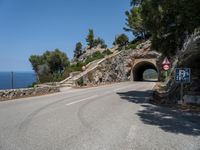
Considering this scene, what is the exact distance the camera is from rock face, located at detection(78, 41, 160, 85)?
135 ft

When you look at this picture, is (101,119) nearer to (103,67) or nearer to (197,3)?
(197,3)

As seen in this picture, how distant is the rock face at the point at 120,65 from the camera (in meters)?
41.2

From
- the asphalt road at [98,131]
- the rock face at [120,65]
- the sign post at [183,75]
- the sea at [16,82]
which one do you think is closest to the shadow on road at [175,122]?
the asphalt road at [98,131]

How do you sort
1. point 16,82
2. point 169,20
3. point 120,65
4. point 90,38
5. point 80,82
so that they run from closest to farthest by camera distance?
point 169,20
point 80,82
point 120,65
point 16,82
point 90,38

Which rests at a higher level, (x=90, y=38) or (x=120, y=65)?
(x=90, y=38)

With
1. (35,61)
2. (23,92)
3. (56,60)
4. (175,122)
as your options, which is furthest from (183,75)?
(35,61)

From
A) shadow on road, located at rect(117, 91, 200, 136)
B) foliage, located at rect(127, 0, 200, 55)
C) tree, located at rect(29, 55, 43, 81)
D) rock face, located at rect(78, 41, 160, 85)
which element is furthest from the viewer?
tree, located at rect(29, 55, 43, 81)

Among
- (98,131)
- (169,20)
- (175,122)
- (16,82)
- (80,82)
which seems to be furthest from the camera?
(16,82)

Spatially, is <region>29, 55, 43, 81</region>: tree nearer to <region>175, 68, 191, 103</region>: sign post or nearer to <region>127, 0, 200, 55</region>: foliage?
<region>127, 0, 200, 55</region>: foliage

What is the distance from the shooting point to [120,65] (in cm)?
4575

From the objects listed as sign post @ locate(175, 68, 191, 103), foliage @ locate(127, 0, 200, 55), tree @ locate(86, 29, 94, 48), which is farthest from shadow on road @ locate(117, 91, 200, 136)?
tree @ locate(86, 29, 94, 48)

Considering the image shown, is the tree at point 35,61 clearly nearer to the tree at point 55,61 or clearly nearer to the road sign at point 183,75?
the tree at point 55,61

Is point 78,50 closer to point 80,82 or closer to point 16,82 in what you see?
point 16,82

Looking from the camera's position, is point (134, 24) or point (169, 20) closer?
point (169, 20)
